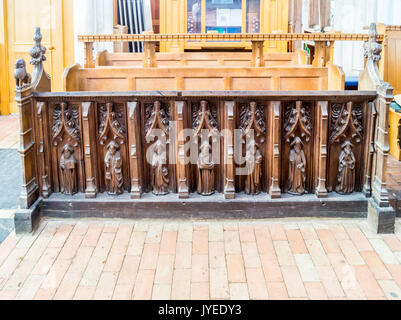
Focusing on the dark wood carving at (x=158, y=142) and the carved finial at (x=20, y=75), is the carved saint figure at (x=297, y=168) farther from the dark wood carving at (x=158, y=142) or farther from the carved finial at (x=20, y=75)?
the carved finial at (x=20, y=75)

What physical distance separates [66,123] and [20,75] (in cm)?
39

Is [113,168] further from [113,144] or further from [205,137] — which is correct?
[205,137]

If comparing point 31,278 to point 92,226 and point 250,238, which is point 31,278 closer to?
point 92,226

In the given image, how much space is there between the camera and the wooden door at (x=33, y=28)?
7.18 metres

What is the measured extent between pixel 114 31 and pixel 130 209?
4630mm

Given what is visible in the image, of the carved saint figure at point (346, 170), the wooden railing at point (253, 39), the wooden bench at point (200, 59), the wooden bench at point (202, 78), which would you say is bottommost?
the carved saint figure at point (346, 170)

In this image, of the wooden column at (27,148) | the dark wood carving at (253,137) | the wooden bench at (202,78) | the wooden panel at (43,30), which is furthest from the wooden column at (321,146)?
the wooden panel at (43,30)

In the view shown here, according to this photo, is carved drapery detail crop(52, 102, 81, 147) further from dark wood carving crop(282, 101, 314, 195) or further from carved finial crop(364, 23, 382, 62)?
carved finial crop(364, 23, 382, 62)

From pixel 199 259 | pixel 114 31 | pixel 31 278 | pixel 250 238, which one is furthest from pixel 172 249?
pixel 114 31

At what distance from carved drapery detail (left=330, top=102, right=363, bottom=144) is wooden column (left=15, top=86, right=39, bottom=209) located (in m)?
1.82

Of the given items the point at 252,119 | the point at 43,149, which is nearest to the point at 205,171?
the point at 252,119

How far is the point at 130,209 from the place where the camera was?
338 cm

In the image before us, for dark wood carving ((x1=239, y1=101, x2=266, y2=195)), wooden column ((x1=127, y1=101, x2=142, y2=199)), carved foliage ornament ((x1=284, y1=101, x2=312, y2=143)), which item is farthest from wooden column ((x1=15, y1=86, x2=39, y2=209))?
carved foliage ornament ((x1=284, y1=101, x2=312, y2=143))

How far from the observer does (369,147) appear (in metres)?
3.34
